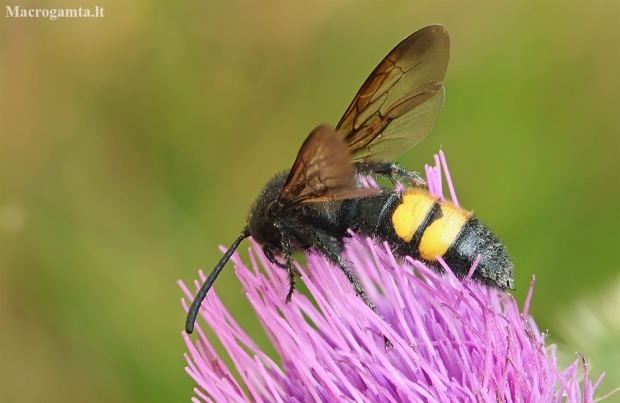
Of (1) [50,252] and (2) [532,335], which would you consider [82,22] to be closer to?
(1) [50,252]

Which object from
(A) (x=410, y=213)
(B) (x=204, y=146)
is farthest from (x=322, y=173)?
(B) (x=204, y=146)

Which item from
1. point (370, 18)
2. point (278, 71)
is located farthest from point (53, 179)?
point (370, 18)

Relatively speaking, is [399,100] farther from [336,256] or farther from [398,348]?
[398,348]

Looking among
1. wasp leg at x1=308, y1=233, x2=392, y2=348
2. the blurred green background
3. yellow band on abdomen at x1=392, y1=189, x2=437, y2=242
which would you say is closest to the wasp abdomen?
yellow band on abdomen at x1=392, y1=189, x2=437, y2=242

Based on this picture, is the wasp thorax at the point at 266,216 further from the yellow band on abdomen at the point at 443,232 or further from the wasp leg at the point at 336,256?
the yellow band on abdomen at the point at 443,232

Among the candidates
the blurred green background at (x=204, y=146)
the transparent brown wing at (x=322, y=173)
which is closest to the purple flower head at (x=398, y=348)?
the transparent brown wing at (x=322, y=173)

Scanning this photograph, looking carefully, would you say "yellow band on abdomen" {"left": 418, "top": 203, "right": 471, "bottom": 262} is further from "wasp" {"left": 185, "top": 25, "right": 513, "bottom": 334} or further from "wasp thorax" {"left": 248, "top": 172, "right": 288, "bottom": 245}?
"wasp thorax" {"left": 248, "top": 172, "right": 288, "bottom": 245}
